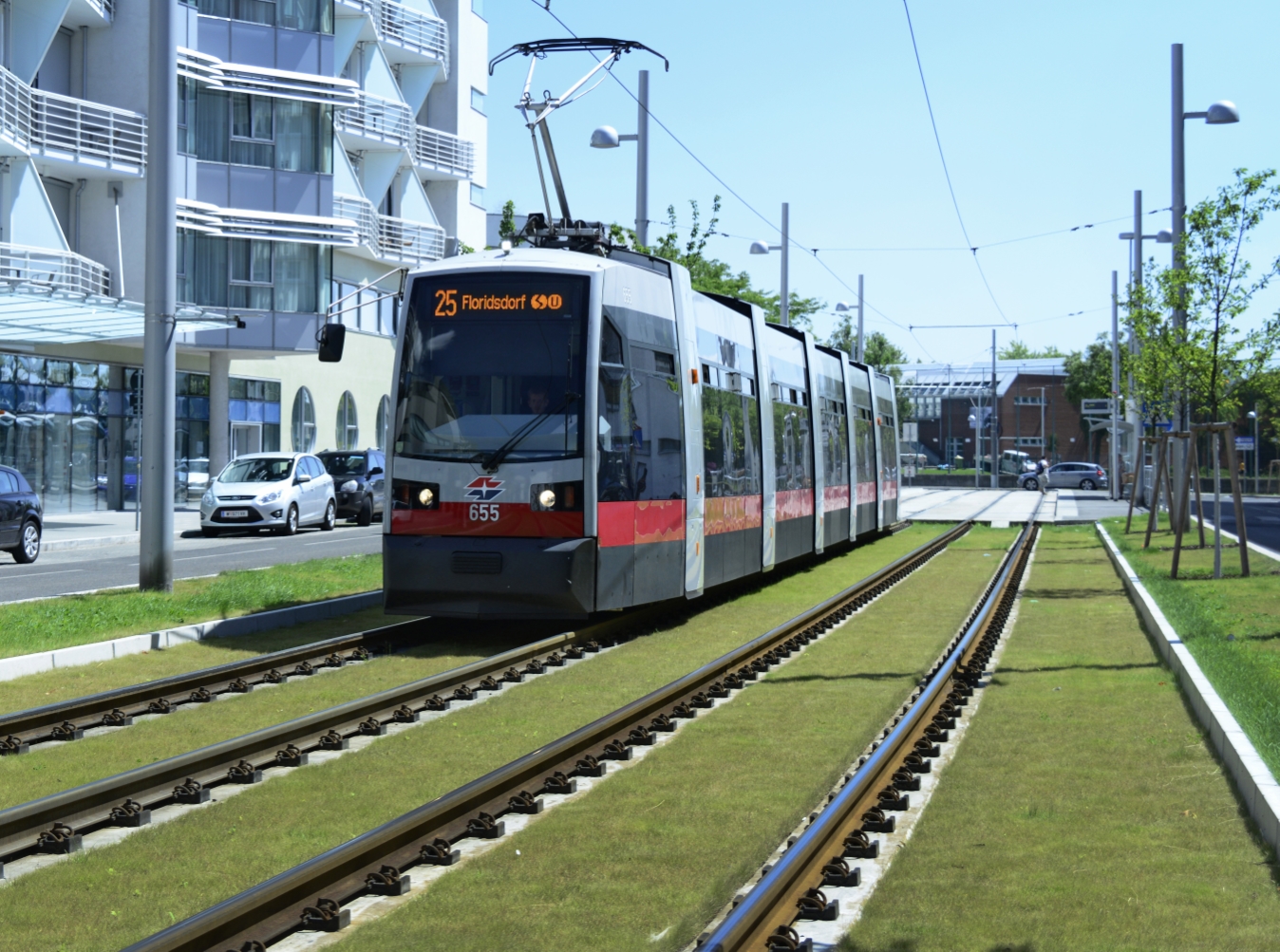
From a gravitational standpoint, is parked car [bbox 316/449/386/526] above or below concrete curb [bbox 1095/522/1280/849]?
above

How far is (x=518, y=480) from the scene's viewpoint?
43.2 feet

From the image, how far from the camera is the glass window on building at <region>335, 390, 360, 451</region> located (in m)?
55.5

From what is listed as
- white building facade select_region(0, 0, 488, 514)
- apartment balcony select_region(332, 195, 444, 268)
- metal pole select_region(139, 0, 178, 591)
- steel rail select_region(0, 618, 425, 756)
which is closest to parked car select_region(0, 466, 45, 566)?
white building facade select_region(0, 0, 488, 514)

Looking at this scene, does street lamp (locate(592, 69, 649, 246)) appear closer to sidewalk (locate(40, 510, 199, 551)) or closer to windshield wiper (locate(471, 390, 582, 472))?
sidewalk (locate(40, 510, 199, 551))

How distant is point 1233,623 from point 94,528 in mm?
26963

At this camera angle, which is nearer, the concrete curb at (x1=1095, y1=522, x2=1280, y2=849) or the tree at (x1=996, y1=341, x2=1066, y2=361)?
the concrete curb at (x1=1095, y1=522, x2=1280, y2=849)

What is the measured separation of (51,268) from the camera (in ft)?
119

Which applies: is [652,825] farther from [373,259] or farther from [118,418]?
[373,259]

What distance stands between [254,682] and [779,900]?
6.56 metres

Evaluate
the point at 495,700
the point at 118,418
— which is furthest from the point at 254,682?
the point at 118,418

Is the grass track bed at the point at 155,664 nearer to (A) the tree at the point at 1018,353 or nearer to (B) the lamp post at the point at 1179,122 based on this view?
(B) the lamp post at the point at 1179,122

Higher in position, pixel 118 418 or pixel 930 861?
pixel 118 418

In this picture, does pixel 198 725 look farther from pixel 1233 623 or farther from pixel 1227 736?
pixel 1233 623

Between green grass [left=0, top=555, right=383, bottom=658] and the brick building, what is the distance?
338 feet
